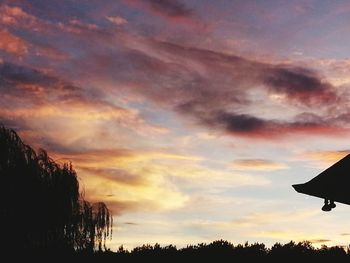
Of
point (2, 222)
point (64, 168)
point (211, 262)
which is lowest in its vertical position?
point (211, 262)

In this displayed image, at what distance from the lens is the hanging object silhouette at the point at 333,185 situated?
1022 cm

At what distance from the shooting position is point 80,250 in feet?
68.1

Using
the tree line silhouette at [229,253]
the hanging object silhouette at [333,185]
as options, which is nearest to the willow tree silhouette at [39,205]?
the tree line silhouette at [229,253]

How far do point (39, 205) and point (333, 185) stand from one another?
497 inches

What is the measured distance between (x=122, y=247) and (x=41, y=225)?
303 cm

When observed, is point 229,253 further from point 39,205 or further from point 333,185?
point 333,185

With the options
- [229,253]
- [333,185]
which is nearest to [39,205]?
[229,253]

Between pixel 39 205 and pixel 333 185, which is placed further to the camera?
pixel 39 205

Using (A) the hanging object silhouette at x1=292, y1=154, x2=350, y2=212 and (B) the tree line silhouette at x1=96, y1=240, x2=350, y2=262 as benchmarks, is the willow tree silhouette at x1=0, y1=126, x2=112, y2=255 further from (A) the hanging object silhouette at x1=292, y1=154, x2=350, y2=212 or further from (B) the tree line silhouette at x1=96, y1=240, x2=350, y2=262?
(A) the hanging object silhouette at x1=292, y1=154, x2=350, y2=212

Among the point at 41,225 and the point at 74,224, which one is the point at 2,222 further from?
the point at 74,224

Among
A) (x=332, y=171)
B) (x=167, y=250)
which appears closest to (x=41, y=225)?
(x=167, y=250)

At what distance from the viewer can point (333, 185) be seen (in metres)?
10.3

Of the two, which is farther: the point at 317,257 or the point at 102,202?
the point at 102,202

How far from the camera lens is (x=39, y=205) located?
20.2m
